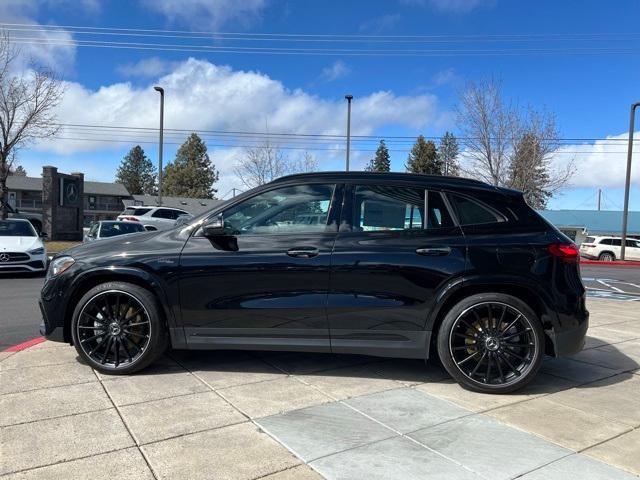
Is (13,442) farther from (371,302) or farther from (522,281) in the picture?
(522,281)

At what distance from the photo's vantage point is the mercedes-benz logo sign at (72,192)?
90.8 feet

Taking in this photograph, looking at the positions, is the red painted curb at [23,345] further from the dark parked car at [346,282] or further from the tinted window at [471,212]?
the tinted window at [471,212]

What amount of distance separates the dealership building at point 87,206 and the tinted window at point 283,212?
0.30 meters

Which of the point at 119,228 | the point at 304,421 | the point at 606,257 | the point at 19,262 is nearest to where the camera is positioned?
the point at 304,421

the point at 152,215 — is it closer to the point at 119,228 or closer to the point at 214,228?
the point at 119,228

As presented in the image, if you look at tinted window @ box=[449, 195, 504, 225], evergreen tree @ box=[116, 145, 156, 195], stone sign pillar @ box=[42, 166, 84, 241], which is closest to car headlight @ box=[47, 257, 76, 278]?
tinted window @ box=[449, 195, 504, 225]

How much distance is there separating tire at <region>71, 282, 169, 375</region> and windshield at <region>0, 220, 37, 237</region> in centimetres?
1091

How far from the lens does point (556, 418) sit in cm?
383

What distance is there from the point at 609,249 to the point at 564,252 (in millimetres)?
29389

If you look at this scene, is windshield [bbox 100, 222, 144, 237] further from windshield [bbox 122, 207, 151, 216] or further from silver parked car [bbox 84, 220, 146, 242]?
windshield [bbox 122, 207, 151, 216]

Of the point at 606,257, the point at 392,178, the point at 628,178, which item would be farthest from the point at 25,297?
the point at 606,257

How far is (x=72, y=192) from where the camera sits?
27922 mm

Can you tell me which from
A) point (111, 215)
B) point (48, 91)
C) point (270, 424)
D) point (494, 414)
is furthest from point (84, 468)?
point (111, 215)

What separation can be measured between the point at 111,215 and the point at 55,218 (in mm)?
49973
